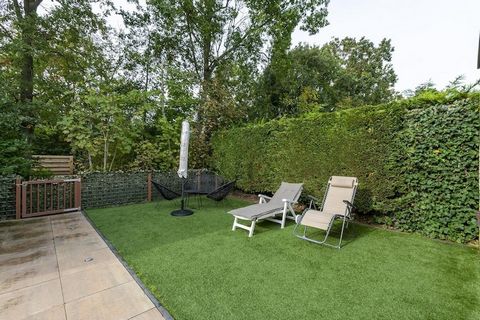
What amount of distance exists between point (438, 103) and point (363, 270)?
3283 millimetres

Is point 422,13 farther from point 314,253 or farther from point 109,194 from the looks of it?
point 109,194

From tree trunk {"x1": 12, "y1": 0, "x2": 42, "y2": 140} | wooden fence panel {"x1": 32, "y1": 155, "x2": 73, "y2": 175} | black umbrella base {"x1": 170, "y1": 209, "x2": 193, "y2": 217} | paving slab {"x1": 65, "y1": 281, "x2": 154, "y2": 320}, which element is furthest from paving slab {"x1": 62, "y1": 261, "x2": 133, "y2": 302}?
wooden fence panel {"x1": 32, "y1": 155, "x2": 73, "y2": 175}

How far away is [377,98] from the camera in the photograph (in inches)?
612

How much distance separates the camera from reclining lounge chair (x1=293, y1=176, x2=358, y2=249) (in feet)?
12.6

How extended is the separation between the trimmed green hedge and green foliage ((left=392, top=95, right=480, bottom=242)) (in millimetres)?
12

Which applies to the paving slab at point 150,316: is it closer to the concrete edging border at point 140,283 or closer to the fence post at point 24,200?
the concrete edging border at point 140,283

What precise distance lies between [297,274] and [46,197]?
6214mm

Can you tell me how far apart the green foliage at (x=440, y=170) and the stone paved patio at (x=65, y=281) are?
472 cm

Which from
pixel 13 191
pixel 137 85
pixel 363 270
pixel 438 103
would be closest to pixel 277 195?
pixel 363 270

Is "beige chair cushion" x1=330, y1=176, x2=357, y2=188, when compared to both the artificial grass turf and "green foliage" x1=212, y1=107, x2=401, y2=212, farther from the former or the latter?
the artificial grass turf

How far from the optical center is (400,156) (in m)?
4.50

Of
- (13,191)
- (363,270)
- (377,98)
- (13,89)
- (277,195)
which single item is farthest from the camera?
(377,98)

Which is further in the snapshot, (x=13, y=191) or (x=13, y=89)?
(x=13, y=89)

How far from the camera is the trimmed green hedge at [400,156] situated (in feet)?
12.7
